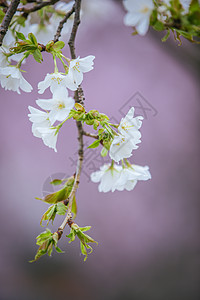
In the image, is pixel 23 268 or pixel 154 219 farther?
pixel 154 219

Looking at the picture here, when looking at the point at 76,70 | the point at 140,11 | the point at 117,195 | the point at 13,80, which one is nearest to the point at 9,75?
the point at 13,80

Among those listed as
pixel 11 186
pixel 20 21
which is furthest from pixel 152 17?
pixel 11 186

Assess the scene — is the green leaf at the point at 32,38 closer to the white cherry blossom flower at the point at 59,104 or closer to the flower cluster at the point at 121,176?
the white cherry blossom flower at the point at 59,104

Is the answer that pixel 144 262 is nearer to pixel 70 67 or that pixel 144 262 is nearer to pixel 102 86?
pixel 102 86

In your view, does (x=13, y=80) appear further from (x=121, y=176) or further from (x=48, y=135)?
(x=121, y=176)

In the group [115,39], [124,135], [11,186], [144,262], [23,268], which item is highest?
[115,39]

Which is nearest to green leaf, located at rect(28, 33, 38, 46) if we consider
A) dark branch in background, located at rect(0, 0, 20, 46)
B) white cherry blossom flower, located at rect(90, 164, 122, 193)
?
dark branch in background, located at rect(0, 0, 20, 46)

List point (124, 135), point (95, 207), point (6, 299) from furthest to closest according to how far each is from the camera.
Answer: point (95, 207) < point (6, 299) < point (124, 135)
